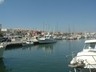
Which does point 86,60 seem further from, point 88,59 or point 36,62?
point 36,62

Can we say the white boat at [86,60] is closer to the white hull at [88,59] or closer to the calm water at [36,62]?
the white hull at [88,59]

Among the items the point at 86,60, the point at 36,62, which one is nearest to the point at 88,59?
the point at 86,60

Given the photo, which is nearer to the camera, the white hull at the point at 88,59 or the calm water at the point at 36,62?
the white hull at the point at 88,59

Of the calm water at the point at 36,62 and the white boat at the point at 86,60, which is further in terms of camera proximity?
the calm water at the point at 36,62

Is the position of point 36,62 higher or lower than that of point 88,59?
lower

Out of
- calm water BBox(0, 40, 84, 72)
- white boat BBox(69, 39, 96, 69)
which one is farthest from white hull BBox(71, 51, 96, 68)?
calm water BBox(0, 40, 84, 72)

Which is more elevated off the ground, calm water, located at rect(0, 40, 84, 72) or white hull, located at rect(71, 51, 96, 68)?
white hull, located at rect(71, 51, 96, 68)

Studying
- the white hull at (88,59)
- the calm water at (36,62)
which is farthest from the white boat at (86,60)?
the calm water at (36,62)

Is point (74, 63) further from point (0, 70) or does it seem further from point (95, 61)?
point (0, 70)

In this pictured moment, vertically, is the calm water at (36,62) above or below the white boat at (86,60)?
below

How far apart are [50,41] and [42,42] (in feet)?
16.5

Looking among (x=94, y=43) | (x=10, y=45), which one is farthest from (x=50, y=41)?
(x=94, y=43)

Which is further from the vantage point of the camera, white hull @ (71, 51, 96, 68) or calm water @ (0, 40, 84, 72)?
calm water @ (0, 40, 84, 72)

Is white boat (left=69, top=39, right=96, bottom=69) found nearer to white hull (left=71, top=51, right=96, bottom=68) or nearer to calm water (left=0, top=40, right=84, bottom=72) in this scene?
white hull (left=71, top=51, right=96, bottom=68)
